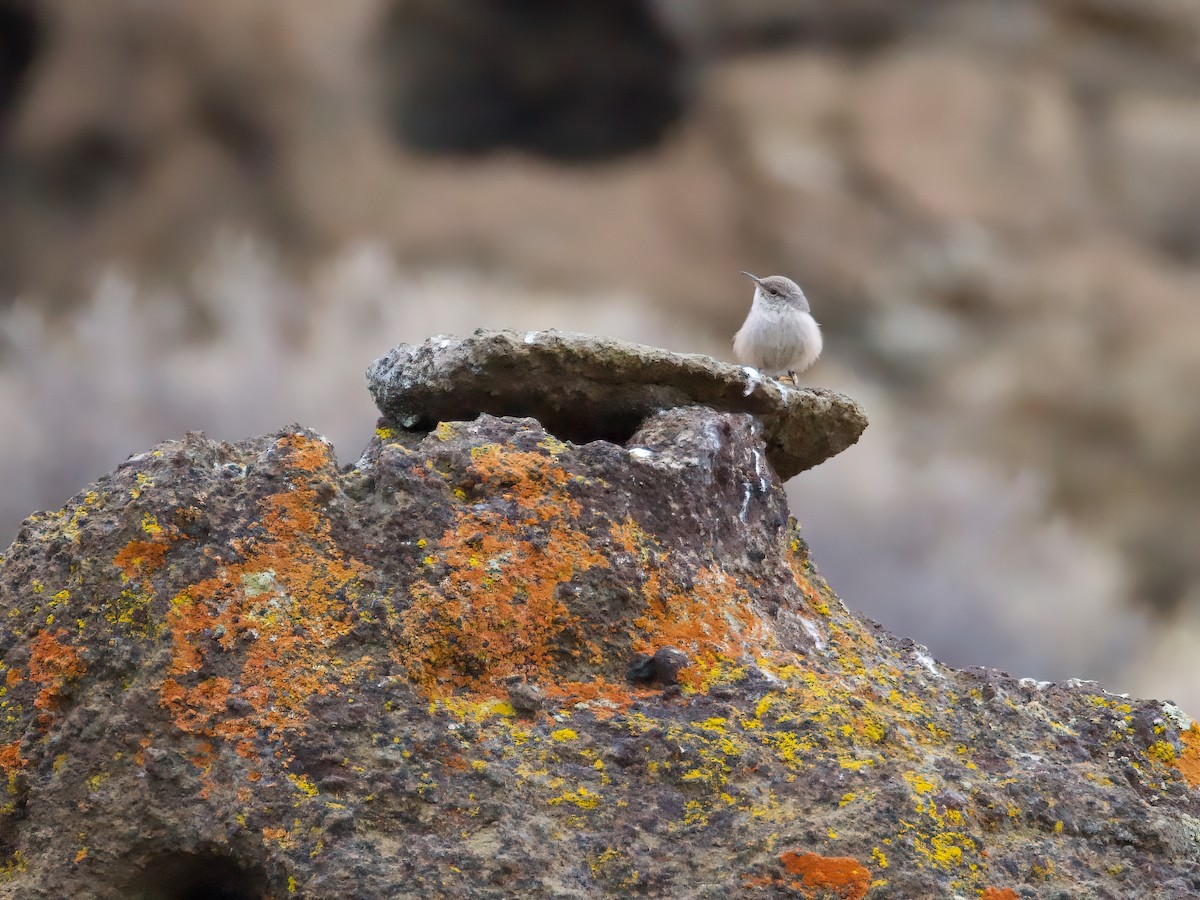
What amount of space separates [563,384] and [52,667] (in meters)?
3.05

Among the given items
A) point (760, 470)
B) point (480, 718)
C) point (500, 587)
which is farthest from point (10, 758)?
point (760, 470)

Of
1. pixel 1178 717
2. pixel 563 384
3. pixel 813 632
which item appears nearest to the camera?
pixel 813 632

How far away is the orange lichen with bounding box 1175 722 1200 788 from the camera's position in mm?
6172

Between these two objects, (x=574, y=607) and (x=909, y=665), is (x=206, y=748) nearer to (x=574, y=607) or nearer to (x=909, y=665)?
(x=574, y=607)

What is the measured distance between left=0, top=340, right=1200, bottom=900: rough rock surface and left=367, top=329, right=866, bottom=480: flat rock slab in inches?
23.1

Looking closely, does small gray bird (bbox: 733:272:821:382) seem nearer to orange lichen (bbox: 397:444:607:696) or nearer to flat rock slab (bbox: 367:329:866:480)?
flat rock slab (bbox: 367:329:866:480)

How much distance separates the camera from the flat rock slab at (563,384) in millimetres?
6598

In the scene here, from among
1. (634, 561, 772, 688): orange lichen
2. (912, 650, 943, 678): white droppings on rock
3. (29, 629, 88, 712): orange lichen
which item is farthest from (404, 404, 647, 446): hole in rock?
(29, 629, 88, 712): orange lichen

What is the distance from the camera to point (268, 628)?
17.0 feet

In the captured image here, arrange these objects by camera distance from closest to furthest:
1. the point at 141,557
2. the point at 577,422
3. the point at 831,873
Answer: the point at 831,873 → the point at 141,557 → the point at 577,422

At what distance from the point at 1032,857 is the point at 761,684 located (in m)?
1.39

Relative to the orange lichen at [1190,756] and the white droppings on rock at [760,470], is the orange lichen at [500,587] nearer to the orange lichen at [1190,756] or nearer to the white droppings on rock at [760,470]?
the white droppings on rock at [760,470]

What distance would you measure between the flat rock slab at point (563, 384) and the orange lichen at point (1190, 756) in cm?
287

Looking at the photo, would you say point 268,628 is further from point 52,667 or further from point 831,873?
point 831,873
